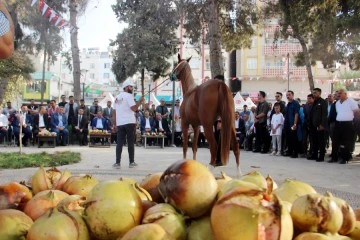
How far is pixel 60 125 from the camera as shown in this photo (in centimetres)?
1981

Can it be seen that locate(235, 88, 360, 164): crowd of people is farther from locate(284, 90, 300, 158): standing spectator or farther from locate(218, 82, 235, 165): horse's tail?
locate(218, 82, 235, 165): horse's tail

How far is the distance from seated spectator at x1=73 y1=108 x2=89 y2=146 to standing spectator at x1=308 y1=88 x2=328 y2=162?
35.8 ft

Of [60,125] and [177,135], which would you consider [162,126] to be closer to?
[177,135]

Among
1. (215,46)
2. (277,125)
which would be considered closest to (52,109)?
(215,46)

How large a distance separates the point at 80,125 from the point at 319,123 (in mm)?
11371

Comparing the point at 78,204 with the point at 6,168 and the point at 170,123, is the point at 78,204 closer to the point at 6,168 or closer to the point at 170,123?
the point at 6,168

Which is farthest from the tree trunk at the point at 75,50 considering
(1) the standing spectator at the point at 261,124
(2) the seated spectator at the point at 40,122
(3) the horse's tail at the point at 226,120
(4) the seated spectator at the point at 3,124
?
(3) the horse's tail at the point at 226,120

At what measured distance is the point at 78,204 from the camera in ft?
6.34

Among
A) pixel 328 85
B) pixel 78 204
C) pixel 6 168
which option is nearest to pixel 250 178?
pixel 78 204

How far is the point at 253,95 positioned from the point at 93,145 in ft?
118

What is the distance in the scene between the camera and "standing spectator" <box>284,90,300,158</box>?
1462 cm

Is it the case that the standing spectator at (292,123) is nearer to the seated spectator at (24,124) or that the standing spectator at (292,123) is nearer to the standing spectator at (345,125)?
the standing spectator at (345,125)

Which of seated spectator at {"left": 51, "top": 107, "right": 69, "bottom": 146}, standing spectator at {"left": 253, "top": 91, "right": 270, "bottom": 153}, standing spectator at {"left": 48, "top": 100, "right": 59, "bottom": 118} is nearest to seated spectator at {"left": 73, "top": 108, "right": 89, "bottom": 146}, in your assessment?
seated spectator at {"left": 51, "top": 107, "right": 69, "bottom": 146}

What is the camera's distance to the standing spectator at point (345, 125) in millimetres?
12430
